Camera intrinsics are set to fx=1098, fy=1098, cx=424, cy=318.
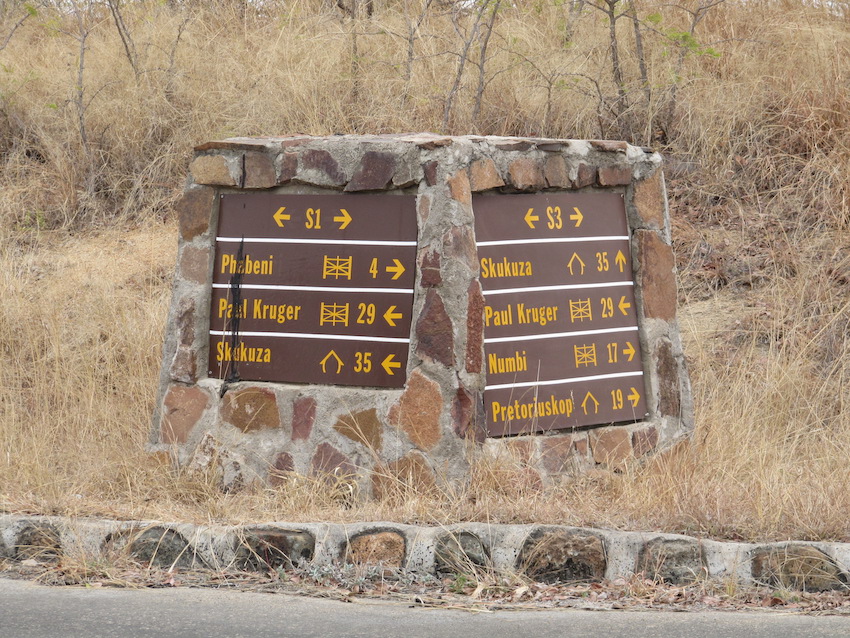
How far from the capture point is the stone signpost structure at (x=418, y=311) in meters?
5.06

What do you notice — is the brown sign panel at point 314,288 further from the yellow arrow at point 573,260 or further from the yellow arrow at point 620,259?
the yellow arrow at point 620,259

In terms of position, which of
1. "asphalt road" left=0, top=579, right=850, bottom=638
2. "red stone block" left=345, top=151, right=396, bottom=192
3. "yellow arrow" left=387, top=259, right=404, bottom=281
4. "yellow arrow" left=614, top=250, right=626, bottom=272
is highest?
"red stone block" left=345, top=151, right=396, bottom=192

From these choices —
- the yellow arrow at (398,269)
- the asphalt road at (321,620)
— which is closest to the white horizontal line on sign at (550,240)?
the yellow arrow at (398,269)

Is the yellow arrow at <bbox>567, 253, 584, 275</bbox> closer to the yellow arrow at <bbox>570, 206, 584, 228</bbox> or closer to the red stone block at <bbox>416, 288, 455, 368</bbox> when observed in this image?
the yellow arrow at <bbox>570, 206, 584, 228</bbox>

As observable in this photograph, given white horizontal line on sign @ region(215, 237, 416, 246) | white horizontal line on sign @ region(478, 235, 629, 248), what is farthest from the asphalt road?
white horizontal line on sign @ region(478, 235, 629, 248)

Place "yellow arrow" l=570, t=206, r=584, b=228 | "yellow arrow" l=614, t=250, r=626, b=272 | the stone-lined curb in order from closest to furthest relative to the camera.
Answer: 1. the stone-lined curb
2. "yellow arrow" l=570, t=206, r=584, b=228
3. "yellow arrow" l=614, t=250, r=626, b=272

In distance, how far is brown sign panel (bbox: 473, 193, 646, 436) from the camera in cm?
527

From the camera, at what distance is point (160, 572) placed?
4.36m

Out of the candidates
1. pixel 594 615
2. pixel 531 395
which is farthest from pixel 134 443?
pixel 594 615

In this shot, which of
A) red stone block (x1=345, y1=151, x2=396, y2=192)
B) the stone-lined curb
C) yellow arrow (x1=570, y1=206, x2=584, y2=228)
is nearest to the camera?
the stone-lined curb

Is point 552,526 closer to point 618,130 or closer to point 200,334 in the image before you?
point 200,334

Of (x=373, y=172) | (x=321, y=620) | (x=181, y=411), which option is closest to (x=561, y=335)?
(x=373, y=172)

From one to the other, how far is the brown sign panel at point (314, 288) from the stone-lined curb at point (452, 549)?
1.07 metres

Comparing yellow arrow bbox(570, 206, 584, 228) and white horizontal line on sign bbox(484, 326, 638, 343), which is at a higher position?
yellow arrow bbox(570, 206, 584, 228)
